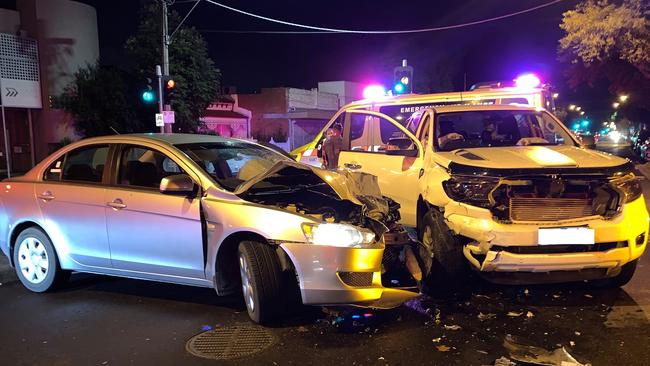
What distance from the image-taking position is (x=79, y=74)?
22125 millimetres

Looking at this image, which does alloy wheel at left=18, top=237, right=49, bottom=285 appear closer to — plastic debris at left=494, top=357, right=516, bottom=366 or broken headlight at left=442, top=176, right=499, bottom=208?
broken headlight at left=442, top=176, right=499, bottom=208

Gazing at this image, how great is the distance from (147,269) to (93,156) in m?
1.60

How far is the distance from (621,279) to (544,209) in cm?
120

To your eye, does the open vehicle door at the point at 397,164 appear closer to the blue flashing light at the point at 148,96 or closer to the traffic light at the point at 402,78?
the traffic light at the point at 402,78

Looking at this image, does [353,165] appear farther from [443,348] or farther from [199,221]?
[443,348]

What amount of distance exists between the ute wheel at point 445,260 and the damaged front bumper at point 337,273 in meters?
1.00

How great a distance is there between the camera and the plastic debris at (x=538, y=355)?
3.79m

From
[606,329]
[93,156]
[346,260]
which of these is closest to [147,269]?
[93,156]

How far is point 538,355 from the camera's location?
12.8 feet

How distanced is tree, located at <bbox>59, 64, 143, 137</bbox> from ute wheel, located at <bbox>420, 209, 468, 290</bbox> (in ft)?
61.8

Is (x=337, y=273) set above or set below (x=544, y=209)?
below

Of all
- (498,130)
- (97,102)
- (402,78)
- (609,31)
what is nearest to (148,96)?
(97,102)

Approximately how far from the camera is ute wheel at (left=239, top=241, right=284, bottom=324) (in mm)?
4402

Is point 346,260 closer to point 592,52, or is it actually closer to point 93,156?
point 93,156
